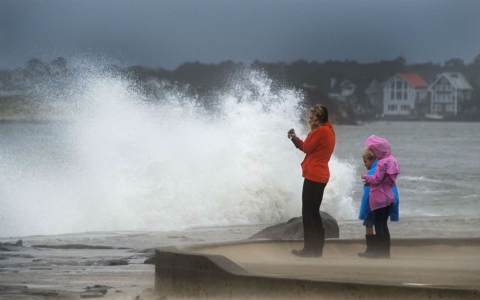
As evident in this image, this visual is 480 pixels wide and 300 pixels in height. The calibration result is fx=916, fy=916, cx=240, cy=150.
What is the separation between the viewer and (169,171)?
2080 cm

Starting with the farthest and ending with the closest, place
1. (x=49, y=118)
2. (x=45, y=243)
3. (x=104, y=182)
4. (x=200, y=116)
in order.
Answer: (x=49, y=118) → (x=200, y=116) → (x=104, y=182) → (x=45, y=243)

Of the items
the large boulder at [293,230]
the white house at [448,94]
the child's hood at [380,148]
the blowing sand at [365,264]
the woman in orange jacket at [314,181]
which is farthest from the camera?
the white house at [448,94]

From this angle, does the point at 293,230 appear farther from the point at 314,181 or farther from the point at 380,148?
the point at 314,181

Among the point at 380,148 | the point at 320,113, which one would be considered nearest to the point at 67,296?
the point at 320,113

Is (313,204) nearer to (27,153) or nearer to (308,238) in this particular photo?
(308,238)

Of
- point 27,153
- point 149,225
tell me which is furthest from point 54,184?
point 27,153

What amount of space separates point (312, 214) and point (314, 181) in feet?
0.96

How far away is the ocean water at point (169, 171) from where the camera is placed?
1836 centimetres

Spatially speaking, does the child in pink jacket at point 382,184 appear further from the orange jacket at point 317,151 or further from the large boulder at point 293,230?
the large boulder at point 293,230

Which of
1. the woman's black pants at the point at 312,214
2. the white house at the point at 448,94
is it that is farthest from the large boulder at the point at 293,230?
the white house at the point at 448,94

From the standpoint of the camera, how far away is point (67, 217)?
1803 centimetres

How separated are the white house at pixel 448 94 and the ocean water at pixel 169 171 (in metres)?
94.0

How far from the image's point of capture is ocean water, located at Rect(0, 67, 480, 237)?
18.4 metres

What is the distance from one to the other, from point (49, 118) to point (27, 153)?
2.43m
